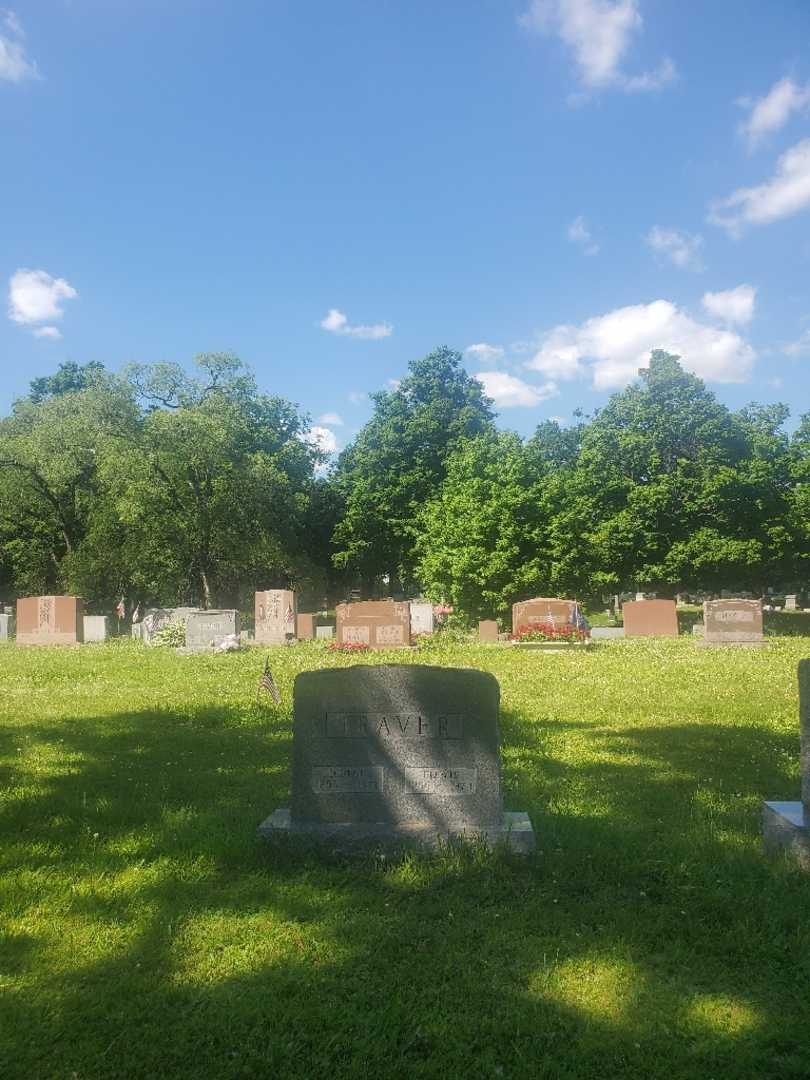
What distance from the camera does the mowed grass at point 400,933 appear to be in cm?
300

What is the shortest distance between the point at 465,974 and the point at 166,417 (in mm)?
31826

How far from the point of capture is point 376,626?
23.0m

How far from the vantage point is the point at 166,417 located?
32.8 metres

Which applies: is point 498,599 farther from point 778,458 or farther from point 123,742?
point 123,742

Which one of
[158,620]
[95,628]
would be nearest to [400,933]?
[158,620]

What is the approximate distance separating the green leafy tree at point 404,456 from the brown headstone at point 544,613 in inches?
673

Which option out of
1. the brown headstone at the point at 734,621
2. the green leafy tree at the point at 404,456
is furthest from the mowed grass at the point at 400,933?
the green leafy tree at the point at 404,456

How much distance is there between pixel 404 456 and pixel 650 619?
1877 centimetres

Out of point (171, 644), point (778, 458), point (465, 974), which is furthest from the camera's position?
point (778, 458)

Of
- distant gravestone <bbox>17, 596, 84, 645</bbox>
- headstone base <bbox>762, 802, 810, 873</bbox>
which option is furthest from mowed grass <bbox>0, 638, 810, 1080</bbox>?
distant gravestone <bbox>17, 596, 84, 645</bbox>

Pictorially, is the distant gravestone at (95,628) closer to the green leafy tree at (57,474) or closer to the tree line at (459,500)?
the tree line at (459,500)

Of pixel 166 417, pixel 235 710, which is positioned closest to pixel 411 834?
pixel 235 710

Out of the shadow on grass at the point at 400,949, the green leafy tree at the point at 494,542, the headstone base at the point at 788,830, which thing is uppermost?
the green leafy tree at the point at 494,542

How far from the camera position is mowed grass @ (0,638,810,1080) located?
9.86ft
